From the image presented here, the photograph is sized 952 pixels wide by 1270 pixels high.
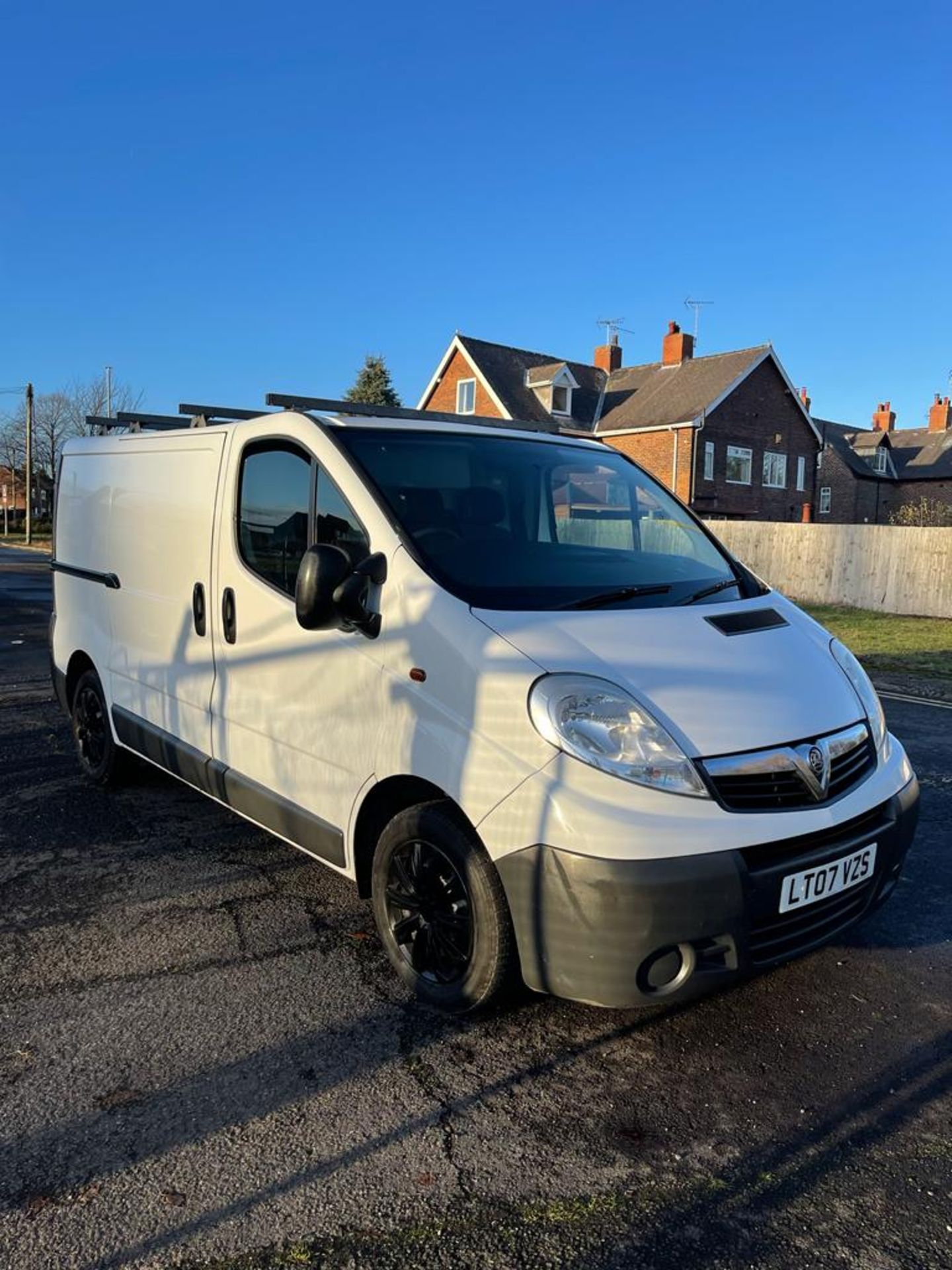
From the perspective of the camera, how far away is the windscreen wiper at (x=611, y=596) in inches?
120

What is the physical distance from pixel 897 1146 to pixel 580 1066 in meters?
0.89

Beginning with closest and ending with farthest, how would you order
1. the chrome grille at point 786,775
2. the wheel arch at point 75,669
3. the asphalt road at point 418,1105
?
the asphalt road at point 418,1105 < the chrome grille at point 786,775 < the wheel arch at point 75,669

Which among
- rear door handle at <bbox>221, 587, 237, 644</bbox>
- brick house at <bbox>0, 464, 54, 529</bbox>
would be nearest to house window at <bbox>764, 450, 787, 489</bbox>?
rear door handle at <bbox>221, 587, 237, 644</bbox>

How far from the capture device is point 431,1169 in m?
2.33

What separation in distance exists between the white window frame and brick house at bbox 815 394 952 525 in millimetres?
14367

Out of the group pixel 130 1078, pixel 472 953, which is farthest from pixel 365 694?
pixel 130 1078

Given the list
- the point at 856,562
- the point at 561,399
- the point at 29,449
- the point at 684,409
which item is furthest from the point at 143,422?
the point at 29,449

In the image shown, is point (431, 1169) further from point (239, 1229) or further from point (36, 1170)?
point (36, 1170)

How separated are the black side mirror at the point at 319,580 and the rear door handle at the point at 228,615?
887mm

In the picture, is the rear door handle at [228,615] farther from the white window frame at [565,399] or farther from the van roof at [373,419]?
the white window frame at [565,399]

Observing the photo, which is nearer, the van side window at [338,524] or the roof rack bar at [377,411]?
the van side window at [338,524]

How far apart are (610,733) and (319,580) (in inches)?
42.7

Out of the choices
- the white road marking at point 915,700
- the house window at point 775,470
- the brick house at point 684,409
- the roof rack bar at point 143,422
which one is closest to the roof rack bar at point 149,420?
the roof rack bar at point 143,422

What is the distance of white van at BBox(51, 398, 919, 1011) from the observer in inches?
101
